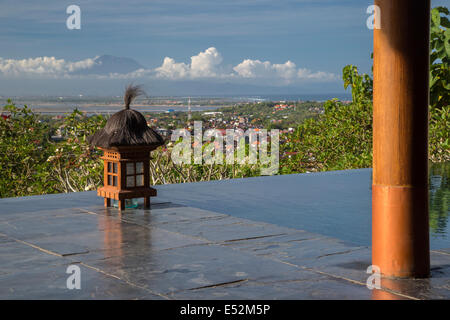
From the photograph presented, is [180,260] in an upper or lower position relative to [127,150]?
lower

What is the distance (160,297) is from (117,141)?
8.63 feet

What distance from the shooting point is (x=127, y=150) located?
5.70m

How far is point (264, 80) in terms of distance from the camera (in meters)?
32.3

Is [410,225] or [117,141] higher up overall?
[117,141]

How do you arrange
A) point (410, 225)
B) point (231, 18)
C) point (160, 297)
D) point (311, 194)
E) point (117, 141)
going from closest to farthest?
1. point (160, 297)
2. point (410, 225)
3. point (117, 141)
4. point (311, 194)
5. point (231, 18)

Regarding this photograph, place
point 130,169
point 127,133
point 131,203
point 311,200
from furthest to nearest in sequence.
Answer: point 311,200 < point 131,203 < point 130,169 < point 127,133

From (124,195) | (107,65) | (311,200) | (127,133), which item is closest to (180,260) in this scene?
(124,195)

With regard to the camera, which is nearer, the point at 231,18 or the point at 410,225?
the point at 410,225

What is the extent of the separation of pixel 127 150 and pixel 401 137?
2.93 m

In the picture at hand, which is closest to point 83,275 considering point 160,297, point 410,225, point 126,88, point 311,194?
point 160,297

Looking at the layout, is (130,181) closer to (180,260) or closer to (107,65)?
(180,260)

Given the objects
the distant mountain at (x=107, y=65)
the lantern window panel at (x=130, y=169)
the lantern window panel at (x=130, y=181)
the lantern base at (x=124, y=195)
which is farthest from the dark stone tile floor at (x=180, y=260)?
the distant mountain at (x=107, y=65)

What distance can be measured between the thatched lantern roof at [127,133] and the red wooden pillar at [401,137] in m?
2.66
